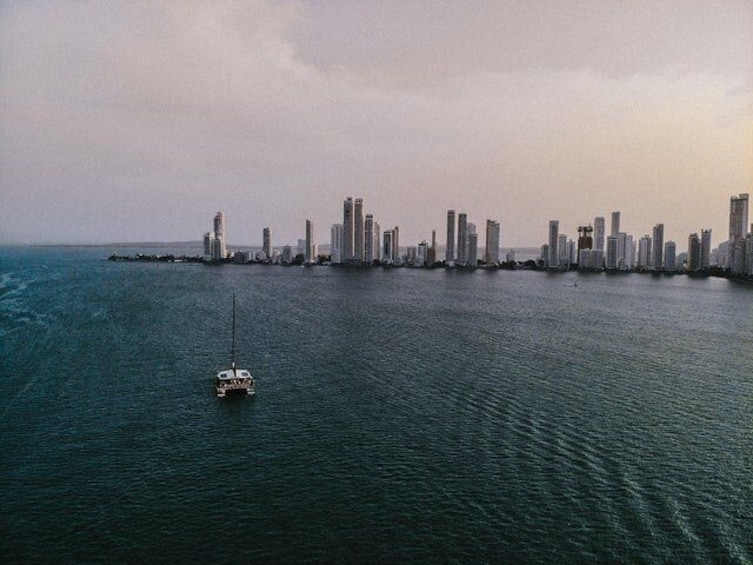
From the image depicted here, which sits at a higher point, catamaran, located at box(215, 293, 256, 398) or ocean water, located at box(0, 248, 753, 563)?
catamaran, located at box(215, 293, 256, 398)

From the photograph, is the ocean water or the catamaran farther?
the catamaran

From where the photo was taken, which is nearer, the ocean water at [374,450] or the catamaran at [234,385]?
the ocean water at [374,450]

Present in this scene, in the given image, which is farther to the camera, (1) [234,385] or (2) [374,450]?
(1) [234,385]

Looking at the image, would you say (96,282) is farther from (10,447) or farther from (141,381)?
(10,447)

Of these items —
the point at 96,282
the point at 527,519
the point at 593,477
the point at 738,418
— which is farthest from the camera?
the point at 96,282

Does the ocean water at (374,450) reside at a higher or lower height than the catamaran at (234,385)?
lower

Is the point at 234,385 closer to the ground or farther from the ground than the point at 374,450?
farther from the ground

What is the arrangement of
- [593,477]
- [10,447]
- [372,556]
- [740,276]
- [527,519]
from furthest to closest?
[740,276]
[10,447]
[593,477]
[527,519]
[372,556]

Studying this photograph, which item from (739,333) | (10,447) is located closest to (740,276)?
(739,333)
